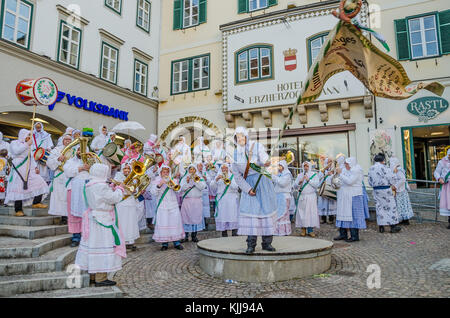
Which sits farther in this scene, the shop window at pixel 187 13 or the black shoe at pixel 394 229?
the shop window at pixel 187 13

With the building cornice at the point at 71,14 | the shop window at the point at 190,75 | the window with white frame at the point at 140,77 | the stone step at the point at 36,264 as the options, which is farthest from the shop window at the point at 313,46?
the stone step at the point at 36,264

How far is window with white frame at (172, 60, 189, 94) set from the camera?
713 inches

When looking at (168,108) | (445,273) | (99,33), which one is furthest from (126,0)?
(445,273)

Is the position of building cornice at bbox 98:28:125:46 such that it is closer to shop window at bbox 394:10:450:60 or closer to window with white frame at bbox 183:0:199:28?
window with white frame at bbox 183:0:199:28

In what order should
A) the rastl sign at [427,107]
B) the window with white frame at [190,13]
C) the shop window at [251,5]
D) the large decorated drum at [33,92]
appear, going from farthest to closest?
the window with white frame at [190,13] < the shop window at [251,5] < the rastl sign at [427,107] < the large decorated drum at [33,92]

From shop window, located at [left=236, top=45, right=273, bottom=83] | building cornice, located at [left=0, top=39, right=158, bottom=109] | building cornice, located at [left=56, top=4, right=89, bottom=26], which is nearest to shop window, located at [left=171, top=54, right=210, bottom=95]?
building cornice, located at [left=0, top=39, right=158, bottom=109]

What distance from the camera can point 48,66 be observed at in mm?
12797

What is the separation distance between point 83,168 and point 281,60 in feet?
37.3

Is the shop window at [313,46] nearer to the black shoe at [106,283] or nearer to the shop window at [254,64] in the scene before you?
the shop window at [254,64]

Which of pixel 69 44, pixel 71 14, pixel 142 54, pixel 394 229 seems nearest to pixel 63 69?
pixel 69 44

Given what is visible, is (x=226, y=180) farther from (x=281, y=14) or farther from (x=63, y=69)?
(x=281, y=14)

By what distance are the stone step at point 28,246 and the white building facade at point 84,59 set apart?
7562mm

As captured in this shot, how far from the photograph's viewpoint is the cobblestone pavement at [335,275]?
175 inches
